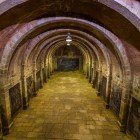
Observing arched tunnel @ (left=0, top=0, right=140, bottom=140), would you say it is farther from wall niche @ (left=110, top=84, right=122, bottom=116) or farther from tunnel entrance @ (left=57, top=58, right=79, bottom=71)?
tunnel entrance @ (left=57, top=58, right=79, bottom=71)

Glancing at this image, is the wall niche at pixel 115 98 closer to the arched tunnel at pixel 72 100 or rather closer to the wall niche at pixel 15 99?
the arched tunnel at pixel 72 100

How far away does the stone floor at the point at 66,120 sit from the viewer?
7.20 metres

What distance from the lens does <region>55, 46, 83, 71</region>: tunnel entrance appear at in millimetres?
25750

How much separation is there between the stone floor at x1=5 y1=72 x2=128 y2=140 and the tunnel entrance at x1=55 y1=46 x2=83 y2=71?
1401 cm

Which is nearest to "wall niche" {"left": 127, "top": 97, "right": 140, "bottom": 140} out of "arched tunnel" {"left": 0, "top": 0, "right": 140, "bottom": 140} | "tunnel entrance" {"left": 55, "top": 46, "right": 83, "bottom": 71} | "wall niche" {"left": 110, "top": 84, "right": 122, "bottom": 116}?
"arched tunnel" {"left": 0, "top": 0, "right": 140, "bottom": 140}

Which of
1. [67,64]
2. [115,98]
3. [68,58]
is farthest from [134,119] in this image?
[67,64]

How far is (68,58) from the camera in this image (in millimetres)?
27719

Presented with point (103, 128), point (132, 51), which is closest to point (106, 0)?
point (132, 51)

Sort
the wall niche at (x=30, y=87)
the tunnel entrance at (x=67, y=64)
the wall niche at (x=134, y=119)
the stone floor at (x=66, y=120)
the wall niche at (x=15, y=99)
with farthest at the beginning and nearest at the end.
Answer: the tunnel entrance at (x=67, y=64) → the wall niche at (x=30, y=87) → the wall niche at (x=15, y=99) → the stone floor at (x=66, y=120) → the wall niche at (x=134, y=119)

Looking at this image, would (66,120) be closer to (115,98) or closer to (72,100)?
(115,98)

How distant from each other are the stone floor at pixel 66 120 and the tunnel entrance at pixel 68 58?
14.0 m

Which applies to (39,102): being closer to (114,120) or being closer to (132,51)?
(114,120)

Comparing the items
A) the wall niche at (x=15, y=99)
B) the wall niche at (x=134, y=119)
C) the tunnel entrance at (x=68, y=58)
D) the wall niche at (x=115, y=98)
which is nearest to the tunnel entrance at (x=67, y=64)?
the tunnel entrance at (x=68, y=58)

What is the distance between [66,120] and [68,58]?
19.6 m
